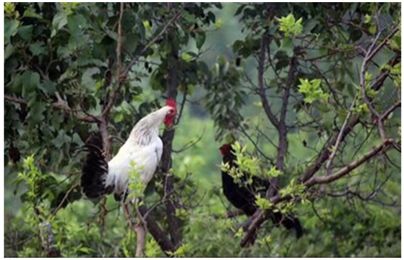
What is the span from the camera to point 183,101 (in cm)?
583

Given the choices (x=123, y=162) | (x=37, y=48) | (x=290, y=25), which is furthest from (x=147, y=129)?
(x=290, y=25)

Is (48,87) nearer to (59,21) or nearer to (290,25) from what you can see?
(59,21)

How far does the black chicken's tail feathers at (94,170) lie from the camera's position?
16.5 feet

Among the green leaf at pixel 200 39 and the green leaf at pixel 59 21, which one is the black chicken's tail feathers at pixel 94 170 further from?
the green leaf at pixel 200 39

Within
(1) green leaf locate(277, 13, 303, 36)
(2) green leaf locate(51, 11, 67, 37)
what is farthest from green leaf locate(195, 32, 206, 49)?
(1) green leaf locate(277, 13, 303, 36)

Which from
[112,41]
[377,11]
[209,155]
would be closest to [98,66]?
[112,41]

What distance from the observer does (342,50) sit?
532 cm

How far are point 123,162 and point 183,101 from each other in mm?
823

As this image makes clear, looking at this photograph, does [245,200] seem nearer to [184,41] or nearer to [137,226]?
[184,41]

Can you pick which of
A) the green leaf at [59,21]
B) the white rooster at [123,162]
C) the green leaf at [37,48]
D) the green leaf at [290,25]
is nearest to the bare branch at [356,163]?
the green leaf at [290,25]

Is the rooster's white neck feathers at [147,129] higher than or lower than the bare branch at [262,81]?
lower

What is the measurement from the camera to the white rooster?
199 inches

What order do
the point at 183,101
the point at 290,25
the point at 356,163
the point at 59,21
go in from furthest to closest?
the point at 183,101 < the point at 59,21 < the point at 290,25 < the point at 356,163

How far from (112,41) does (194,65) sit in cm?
107
